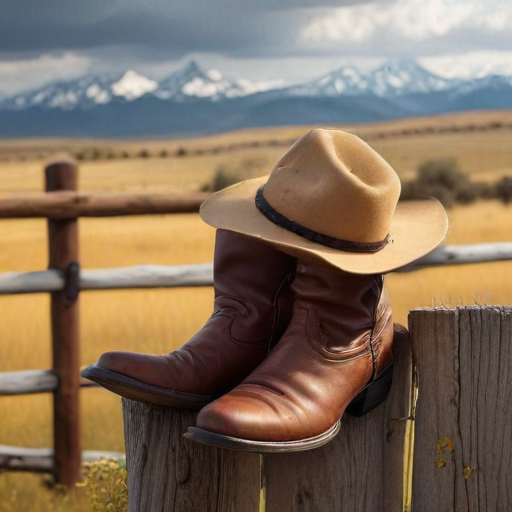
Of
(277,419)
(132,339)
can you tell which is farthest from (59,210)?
(277,419)

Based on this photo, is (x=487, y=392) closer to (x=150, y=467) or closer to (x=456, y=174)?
(x=150, y=467)

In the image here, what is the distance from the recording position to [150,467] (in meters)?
1.72

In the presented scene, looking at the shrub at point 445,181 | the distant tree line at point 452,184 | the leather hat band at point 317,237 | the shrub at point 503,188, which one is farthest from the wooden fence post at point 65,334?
the shrub at point 445,181

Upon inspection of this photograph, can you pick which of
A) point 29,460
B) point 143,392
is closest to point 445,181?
point 29,460

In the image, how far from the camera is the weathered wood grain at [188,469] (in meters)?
1.68

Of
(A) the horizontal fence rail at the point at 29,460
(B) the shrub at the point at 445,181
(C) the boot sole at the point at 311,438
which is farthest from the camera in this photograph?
(B) the shrub at the point at 445,181

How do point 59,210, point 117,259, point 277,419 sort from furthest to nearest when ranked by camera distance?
1. point 117,259
2. point 59,210
3. point 277,419

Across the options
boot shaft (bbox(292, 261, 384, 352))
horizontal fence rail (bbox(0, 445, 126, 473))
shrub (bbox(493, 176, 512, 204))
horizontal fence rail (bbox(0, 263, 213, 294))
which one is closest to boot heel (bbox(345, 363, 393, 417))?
boot shaft (bbox(292, 261, 384, 352))

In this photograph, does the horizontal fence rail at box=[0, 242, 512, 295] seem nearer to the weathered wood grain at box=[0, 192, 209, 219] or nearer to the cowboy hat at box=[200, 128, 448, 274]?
the weathered wood grain at box=[0, 192, 209, 219]

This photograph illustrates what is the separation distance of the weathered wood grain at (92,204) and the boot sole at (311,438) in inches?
91.8

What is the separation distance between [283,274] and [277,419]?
301 millimetres

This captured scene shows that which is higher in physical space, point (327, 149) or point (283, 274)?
point (327, 149)

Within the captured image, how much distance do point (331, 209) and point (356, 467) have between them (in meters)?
0.56

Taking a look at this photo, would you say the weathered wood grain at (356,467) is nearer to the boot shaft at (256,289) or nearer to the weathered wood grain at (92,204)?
the boot shaft at (256,289)
